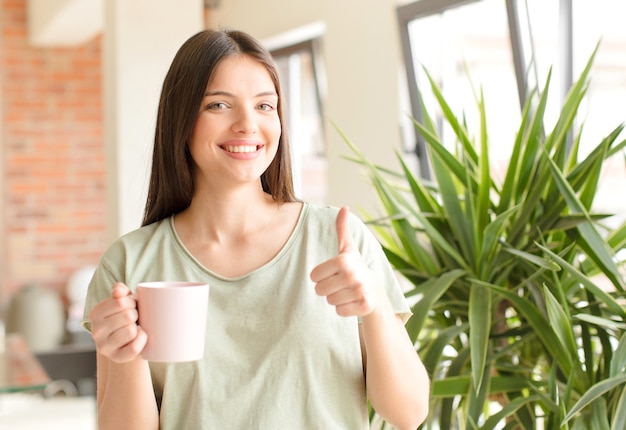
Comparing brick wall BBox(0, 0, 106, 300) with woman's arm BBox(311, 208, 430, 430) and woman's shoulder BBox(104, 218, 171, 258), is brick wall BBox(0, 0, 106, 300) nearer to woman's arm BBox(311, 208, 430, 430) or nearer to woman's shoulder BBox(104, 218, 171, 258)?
woman's shoulder BBox(104, 218, 171, 258)

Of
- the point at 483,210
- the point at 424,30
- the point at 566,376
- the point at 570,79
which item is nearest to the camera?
the point at 566,376

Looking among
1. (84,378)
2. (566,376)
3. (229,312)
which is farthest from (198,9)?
(229,312)

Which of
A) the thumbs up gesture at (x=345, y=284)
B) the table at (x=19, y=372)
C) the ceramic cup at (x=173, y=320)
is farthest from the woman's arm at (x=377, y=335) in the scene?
the table at (x=19, y=372)

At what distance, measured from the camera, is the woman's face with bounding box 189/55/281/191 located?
1381mm

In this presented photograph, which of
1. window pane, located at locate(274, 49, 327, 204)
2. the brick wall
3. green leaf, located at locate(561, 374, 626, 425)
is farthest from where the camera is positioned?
the brick wall

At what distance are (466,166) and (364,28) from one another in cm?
227

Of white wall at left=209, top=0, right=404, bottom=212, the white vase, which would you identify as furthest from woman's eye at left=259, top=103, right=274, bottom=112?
the white vase

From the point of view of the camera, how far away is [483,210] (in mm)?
2213

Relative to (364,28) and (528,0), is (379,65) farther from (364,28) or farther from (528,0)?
(528,0)

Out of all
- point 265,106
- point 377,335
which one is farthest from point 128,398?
point 265,106

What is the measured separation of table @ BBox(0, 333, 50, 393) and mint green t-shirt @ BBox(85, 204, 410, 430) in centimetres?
134

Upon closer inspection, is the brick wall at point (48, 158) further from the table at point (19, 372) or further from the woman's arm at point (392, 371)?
the woman's arm at point (392, 371)

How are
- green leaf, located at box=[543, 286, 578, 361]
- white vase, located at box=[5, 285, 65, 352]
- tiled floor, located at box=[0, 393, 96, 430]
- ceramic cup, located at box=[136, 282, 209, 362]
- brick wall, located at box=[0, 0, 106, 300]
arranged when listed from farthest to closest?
brick wall, located at box=[0, 0, 106, 300], white vase, located at box=[5, 285, 65, 352], tiled floor, located at box=[0, 393, 96, 430], green leaf, located at box=[543, 286, 578, 361], ceramic cup, located at box=[136, 282, 209, 362]

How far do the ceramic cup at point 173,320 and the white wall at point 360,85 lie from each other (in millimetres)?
2890
